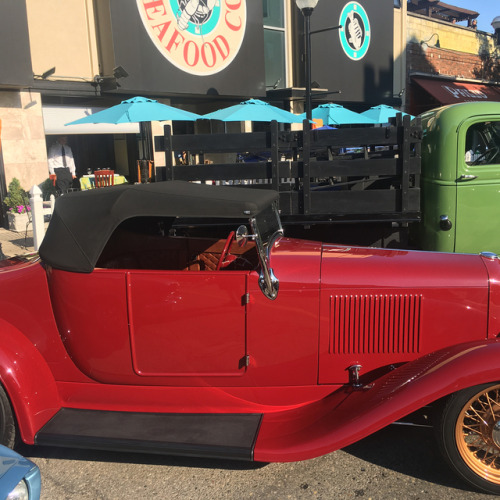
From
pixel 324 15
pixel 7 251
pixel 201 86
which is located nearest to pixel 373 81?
pixel 324 15

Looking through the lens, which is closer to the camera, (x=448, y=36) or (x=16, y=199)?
(x=16, y=199)

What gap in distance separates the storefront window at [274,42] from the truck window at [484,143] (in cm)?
1053

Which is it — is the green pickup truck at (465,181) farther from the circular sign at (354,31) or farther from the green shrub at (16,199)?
the circular sign at (354,31)

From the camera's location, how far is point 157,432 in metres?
2.80

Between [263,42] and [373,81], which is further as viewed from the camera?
[373,81]

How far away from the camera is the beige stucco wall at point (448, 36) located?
59.9 ft

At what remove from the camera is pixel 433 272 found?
3.00 m

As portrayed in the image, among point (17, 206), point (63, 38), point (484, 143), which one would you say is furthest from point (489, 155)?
point (63, 38)

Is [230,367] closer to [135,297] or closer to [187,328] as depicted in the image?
[187,328]

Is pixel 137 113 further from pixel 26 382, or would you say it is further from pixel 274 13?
pixel 274 13

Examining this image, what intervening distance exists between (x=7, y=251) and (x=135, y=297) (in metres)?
5.76

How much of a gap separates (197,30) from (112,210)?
1042 cm

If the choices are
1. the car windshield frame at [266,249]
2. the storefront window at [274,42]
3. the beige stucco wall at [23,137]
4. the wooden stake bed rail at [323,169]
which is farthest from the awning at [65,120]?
the car windshield frame at [266,249]

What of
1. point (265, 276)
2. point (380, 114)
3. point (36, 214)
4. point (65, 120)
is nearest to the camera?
point (265, 276)
